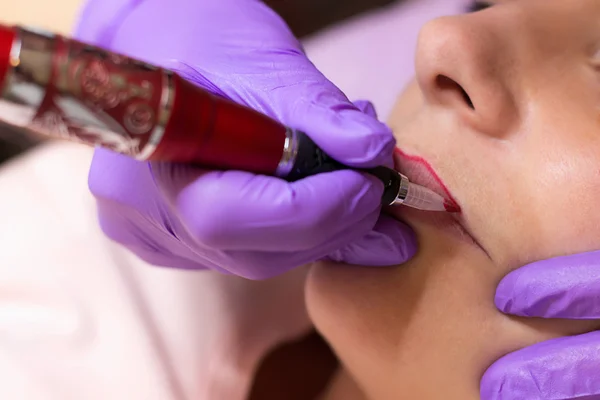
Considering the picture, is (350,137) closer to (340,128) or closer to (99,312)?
(340,128)

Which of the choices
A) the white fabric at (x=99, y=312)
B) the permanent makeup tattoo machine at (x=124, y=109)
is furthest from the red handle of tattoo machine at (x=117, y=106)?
the white fabric at (x=99, y=312)

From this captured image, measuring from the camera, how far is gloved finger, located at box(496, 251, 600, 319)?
0.67 m

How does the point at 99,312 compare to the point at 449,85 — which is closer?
the point at 449,85

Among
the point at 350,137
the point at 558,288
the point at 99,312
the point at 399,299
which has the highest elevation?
the point at 350,137

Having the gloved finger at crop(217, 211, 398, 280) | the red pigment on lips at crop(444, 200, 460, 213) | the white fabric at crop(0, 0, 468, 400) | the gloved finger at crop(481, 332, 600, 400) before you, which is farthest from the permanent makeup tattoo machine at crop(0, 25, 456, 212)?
the white fabric at crop(0, 0, 468, 400)

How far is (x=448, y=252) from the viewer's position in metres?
0.75

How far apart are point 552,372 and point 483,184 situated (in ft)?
0.75

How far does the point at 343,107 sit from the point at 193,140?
0.21 metres

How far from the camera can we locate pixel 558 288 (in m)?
0.68

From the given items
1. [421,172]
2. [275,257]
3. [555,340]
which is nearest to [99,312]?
[275,257]

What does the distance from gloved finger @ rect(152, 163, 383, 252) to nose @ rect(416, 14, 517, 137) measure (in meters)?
0.17

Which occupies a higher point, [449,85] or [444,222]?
[449,85]

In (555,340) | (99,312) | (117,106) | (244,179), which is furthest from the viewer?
(99,312)

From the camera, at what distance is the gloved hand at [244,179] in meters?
0.62
